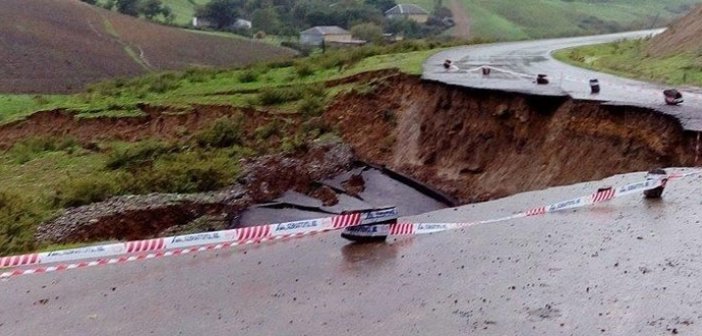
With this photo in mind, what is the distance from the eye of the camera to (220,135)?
19.8 metres

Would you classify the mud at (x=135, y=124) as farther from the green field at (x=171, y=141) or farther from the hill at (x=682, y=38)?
the hill at (x=682, y=38)

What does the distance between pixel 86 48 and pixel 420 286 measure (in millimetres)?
42540

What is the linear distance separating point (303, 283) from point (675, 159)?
292 inches

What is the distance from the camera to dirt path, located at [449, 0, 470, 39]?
74.8 m

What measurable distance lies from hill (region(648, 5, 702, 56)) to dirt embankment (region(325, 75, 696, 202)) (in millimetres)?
6307

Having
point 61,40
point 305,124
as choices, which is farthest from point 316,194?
point 61,40

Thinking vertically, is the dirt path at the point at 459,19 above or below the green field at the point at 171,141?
below

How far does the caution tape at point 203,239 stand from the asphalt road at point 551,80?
240 inches

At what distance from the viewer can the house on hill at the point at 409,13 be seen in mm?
80250

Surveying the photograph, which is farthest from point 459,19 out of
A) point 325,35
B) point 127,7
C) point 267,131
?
point 267,131

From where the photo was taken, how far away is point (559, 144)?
49.0 feet

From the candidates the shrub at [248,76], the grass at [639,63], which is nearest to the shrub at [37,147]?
the shrub at [248,76]

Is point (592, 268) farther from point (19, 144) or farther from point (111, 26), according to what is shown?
point (111, 26)

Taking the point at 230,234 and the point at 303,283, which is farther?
the point at 230,234
